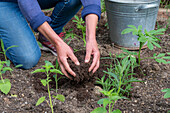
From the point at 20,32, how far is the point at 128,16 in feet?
4.02

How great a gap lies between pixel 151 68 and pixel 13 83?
4.44 ft

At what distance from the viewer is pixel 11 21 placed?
2.20 m

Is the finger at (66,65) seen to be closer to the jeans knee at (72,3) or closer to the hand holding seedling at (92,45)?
the hand holding seedling at (92,45)

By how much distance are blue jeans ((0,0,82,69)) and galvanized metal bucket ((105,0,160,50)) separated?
1.55 ft

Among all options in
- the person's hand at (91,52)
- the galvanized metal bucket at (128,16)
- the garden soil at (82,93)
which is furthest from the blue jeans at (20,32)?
the person's hand at (91,52)

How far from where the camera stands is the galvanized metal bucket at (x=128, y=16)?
2.43 metres

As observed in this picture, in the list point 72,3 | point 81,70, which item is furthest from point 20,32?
point 81,70

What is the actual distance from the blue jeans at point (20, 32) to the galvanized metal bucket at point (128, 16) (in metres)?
0.47

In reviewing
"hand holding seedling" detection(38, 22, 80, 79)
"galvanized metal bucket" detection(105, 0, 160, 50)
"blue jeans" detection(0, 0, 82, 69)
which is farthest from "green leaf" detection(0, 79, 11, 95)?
"galvanized metal bucket" detection(105, 0, 160, 50)

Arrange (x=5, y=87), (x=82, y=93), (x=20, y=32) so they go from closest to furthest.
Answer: (x=5, y=87), (x=82, y=93), (x=20, y=32)

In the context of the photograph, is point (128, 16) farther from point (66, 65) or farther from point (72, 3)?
point (66, 65)

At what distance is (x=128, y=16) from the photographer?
2.51 m

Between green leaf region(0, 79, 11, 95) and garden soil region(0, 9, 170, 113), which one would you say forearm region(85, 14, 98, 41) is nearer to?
garden soil region(0, 9, 170, 113)

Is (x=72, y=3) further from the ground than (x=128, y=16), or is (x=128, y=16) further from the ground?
(x=72, y=3)
